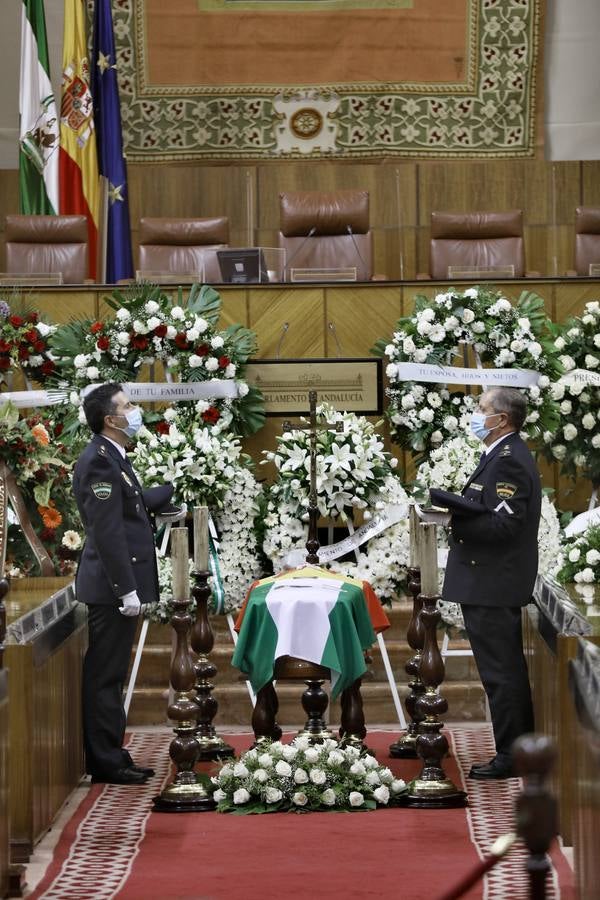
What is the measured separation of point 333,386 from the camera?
858 centimetres

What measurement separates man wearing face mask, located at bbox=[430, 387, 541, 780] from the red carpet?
253mm

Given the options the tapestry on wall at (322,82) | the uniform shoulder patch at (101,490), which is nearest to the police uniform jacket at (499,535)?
the uniform shoulder patch at (101,490)

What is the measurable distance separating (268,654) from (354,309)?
4.01 m

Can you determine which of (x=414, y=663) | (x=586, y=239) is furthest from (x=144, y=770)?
(x=586, y=239)

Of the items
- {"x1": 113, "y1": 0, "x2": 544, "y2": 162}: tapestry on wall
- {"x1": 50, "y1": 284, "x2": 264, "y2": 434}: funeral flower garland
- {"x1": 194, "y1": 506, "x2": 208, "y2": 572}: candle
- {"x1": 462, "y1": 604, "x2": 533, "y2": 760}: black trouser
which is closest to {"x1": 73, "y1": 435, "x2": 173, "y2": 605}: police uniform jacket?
{"x1": 194, "y1": 506, "x2": 208, "y2": 572}: candle

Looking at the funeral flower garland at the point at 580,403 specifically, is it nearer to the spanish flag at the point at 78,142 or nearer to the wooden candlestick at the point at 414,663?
the wooden candlestick at the point at 414,663

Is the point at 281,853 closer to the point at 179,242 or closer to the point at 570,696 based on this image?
the point at 570,696

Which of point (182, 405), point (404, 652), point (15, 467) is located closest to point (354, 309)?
point (182, 405)

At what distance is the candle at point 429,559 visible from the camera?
5008 mm

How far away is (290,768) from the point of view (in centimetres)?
493

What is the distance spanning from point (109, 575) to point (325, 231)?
507 centimetres

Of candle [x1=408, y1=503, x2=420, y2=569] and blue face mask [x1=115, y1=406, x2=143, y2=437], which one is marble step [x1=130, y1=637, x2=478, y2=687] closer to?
candle [x1=408, y1=503, x2=420, y2=569]

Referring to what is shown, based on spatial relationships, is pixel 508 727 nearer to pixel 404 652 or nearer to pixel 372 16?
pixel 404 652

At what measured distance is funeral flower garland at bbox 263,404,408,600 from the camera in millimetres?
6973
